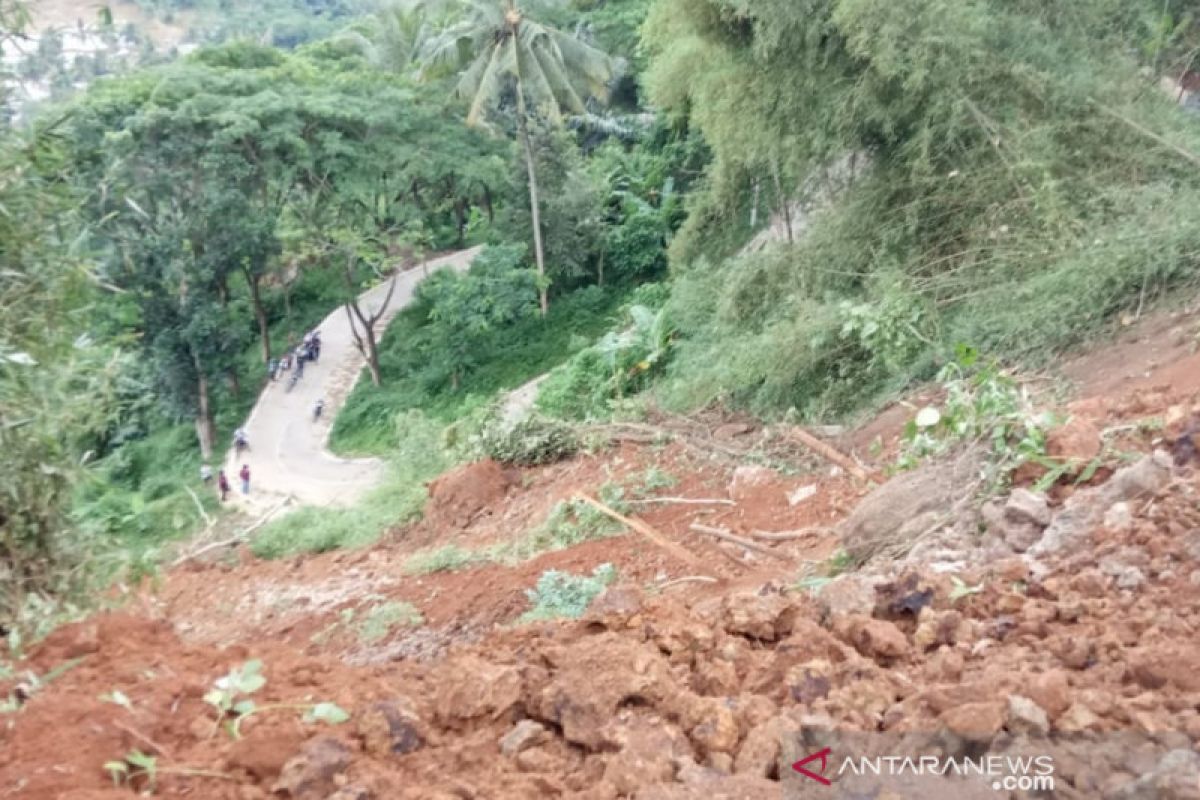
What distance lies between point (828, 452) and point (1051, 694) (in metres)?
5.09

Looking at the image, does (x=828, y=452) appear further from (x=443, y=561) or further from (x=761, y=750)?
(x=761, y=750)

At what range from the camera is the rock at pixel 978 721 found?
215cm

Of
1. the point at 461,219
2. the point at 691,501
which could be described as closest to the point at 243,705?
the point at 691,501

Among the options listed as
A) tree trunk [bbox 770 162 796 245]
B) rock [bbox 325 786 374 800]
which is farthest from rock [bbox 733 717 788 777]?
tree trunk [bbox 770 162 796 245]

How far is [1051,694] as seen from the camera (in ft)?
7.28

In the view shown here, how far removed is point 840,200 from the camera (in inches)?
427

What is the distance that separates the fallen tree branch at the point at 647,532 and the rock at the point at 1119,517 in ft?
9.74

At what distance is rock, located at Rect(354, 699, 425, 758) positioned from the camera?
7.71 ft

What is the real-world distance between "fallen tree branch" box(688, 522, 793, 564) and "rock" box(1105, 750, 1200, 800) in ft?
10.7

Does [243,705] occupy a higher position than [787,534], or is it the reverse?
[243,705]

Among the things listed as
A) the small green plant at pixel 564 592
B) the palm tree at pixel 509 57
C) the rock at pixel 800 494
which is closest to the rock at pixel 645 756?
the small green plant at pixel 564 592

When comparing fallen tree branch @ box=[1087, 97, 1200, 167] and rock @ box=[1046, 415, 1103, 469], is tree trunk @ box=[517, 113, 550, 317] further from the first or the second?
rock @ box=[1046, 415, 1103, 469]

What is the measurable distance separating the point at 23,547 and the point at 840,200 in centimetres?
937

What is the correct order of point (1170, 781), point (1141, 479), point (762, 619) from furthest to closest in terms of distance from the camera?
point (1141, 479)
point (762, 619)
point (1170, 781)
